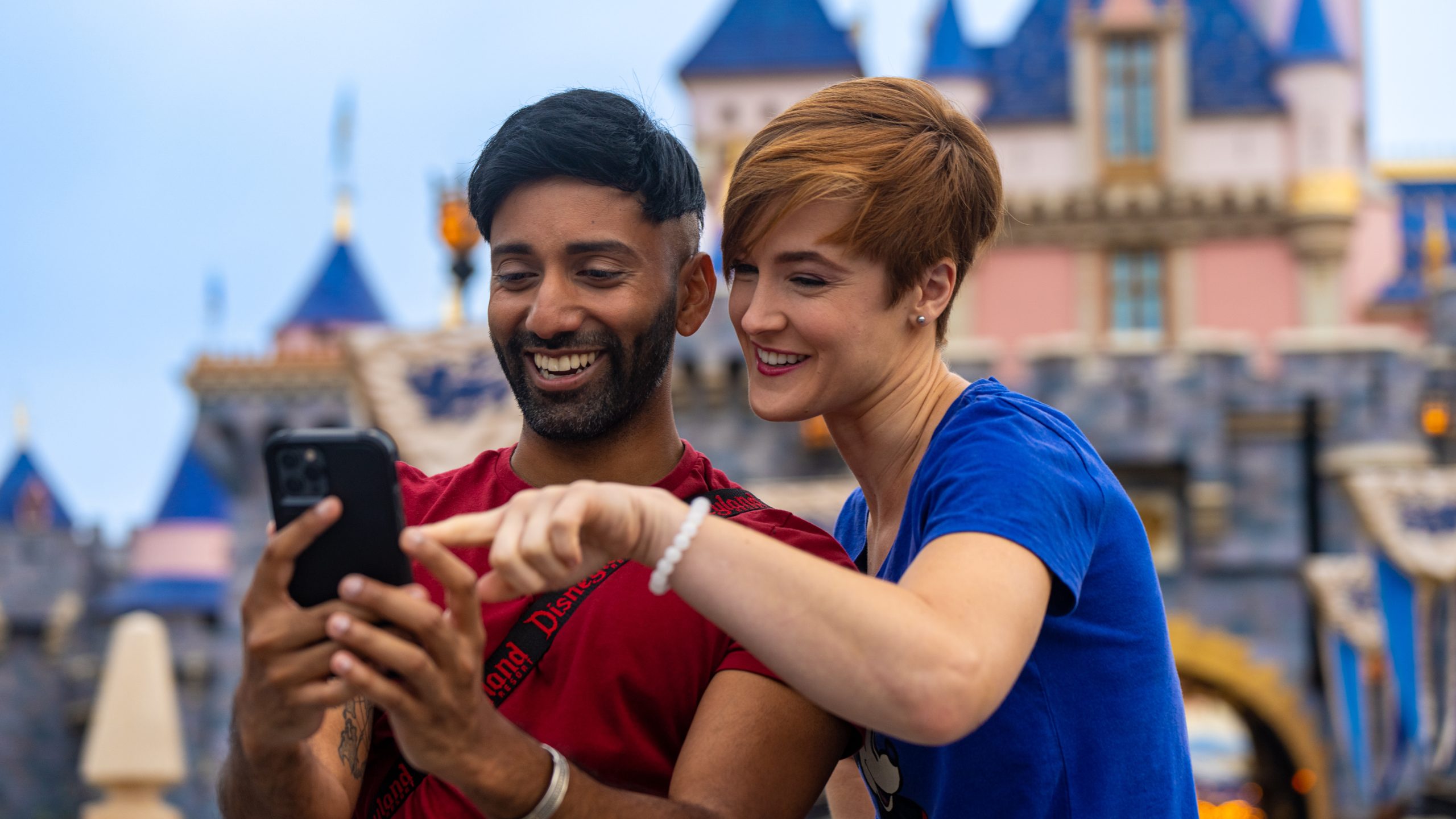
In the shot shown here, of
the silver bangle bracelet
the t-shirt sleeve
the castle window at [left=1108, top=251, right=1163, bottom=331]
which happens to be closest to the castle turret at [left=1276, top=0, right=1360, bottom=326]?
the castle window at [left=1108, top=251, right=1163, bottom=331]

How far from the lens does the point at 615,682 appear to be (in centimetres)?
215

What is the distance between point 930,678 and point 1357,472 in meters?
14.8

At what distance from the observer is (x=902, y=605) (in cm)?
159

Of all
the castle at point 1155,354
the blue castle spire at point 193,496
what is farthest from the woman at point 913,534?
the blue castle spire at point 193,496

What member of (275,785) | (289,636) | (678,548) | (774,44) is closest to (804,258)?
(678,548)

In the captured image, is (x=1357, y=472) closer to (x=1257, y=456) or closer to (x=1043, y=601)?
(x=1257, y=456)

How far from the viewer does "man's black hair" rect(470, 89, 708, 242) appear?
2316 millimetres

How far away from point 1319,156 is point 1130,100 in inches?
99.2

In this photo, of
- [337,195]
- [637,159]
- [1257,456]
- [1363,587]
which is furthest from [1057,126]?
[637,159]

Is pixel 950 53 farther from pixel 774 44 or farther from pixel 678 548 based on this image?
pixel 678 548

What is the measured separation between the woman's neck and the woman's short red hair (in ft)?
0.45

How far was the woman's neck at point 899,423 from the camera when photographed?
7.27ft

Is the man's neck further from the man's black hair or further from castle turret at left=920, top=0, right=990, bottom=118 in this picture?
castle turret at left=920, top=0, right=990, bottom=118

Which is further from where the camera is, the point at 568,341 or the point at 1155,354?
the point at 1155,354
